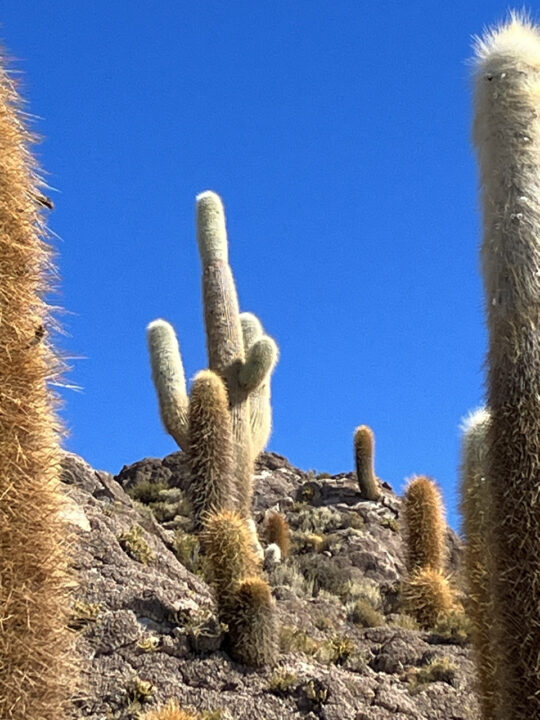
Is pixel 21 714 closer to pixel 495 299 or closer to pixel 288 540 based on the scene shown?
pixel 495 299

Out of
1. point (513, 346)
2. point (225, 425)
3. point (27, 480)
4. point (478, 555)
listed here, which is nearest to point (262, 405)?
point (225, 425)

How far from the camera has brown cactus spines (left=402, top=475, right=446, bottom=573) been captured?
13906 millimetres

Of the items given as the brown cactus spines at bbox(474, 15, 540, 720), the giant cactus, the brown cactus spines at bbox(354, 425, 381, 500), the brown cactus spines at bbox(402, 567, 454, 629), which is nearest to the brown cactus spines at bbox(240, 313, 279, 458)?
the giant cactus

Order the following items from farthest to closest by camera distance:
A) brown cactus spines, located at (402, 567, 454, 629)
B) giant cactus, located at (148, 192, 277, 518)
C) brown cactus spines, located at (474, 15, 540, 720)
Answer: giant cactus, located at (148, 192, 277, 518) < brown cactus spines, located at (402, 567, 454, 629) < brown cactus spines, located at (474, 15, 540, 720)

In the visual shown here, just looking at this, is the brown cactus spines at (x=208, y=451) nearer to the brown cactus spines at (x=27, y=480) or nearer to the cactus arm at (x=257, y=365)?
the cactus arm at (x=257, y=365)

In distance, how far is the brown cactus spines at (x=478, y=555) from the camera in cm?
754

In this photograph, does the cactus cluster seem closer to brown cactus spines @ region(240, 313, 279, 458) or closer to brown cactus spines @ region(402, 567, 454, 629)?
brown cactus spines @ region(240, 313, 279, 458)

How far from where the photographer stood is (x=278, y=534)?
1783 cm

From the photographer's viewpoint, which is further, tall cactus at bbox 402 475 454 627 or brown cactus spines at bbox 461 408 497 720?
tall cactus at bbox 402 475 454 627

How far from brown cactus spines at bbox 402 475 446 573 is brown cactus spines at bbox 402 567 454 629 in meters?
0.15

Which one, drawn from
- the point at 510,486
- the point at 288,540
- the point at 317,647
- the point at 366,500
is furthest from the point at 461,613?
the point at 366,500

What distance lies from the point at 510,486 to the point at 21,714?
10.2 ft

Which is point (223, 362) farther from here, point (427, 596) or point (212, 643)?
point (212, 643)

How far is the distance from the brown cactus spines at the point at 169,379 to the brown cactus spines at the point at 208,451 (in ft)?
3.82
